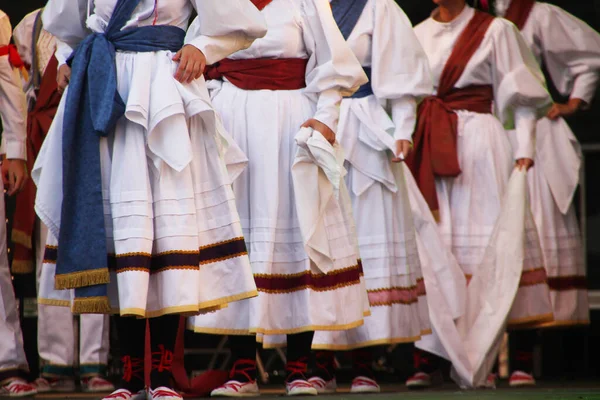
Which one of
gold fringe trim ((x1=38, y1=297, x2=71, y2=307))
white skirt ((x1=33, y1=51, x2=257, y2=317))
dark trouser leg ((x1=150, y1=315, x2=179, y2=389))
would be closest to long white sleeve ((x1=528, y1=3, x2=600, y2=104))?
white skirt ((x1=33, y1=51, x2=257, y2=317))

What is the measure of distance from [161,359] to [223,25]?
126 cm

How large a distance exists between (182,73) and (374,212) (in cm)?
197

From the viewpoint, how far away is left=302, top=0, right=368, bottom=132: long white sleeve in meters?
5.32

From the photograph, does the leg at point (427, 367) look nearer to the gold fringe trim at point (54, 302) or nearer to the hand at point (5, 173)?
the hand at point (5, 173)

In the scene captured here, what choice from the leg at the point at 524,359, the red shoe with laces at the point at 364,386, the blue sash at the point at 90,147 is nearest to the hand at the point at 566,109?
the leg at the point at 524,359

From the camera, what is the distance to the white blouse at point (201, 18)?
4.48m

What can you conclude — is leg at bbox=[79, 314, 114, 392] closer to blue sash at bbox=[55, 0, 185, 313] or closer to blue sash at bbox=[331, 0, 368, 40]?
blue sash at bbox=[331, 0, 368, 40]

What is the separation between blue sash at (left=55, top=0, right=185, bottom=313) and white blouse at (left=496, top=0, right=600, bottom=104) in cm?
387

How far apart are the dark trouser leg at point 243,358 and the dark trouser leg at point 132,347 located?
2.53ft

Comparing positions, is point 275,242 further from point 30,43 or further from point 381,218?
point 30,43

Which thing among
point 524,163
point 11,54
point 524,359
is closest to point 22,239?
point 11,54

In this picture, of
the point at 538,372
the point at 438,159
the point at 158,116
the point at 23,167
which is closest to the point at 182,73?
the point at 158,116

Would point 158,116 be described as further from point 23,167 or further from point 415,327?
point 415,327

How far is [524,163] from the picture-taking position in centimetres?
670
